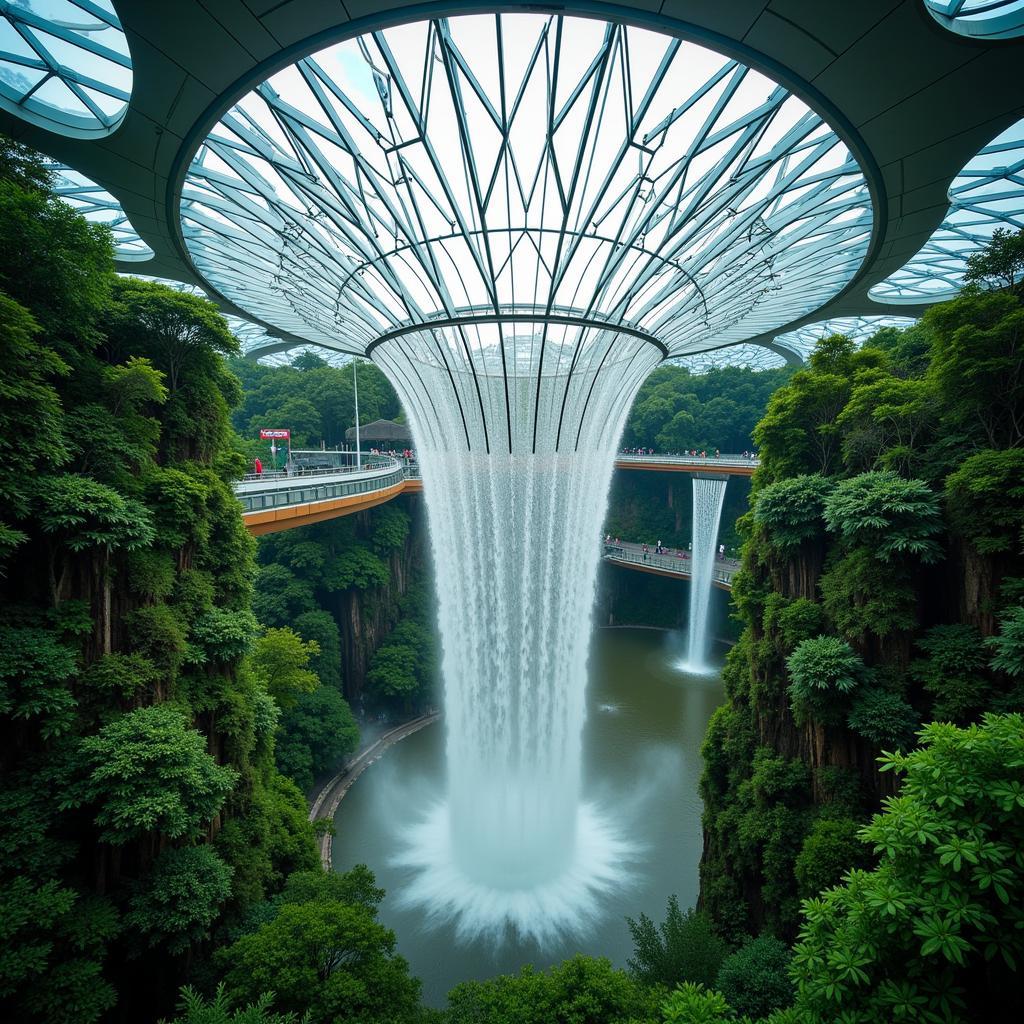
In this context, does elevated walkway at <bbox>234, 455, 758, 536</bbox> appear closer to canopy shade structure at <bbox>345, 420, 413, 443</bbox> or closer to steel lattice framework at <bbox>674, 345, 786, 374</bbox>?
canopy shade structure at <bbox>345, 420, 413, 443</bbox>

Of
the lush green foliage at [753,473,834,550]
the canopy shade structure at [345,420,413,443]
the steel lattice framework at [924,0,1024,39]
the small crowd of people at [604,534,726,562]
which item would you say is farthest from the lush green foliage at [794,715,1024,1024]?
the canopy shade structure at [345,420,413,443]

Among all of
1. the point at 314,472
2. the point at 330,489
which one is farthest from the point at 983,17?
the point at 314,472

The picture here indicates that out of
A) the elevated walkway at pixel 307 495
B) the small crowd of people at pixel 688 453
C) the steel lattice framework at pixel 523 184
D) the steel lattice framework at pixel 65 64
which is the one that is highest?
the steel lattice framework at pixel 65 64

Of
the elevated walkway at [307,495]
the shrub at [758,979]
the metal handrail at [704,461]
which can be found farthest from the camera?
the metal handrail at [704,461]

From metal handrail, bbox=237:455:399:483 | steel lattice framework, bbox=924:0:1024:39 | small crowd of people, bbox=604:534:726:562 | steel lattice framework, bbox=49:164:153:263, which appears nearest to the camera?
steel lattice framework, bbox=924:0:1024:39

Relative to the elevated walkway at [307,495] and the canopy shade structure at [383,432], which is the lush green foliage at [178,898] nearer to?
the elevated walkway at [307,495]

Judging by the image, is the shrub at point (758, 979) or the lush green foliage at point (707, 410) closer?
the shrub at point (758, 979)

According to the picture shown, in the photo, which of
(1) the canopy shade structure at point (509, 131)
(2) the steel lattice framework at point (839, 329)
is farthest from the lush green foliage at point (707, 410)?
(1) the canopy shade structure at point (509, 131)
